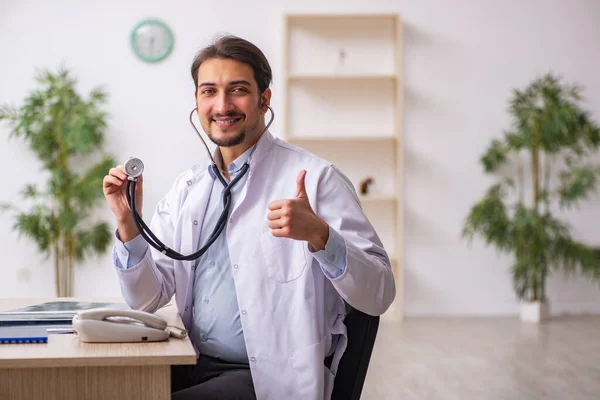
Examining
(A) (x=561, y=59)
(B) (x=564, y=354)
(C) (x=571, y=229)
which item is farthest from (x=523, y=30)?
(B) (x=564, y=354)

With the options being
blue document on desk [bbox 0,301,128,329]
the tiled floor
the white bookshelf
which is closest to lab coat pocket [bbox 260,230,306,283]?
blue document on desk [bbox 0,301,128,329]

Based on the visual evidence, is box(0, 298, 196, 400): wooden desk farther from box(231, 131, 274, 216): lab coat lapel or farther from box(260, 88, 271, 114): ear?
box(260, 88, 271, 114): ear

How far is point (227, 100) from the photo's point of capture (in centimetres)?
192

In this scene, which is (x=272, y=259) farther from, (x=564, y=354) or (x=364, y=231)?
(x=564, y=354)

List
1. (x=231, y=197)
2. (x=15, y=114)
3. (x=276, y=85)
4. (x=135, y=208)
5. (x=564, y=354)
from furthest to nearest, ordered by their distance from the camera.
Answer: (x=276, y=85)
(x=15, y=114)
(x=564, y=354)
(x=231, y=197)
(x=135, y=208)

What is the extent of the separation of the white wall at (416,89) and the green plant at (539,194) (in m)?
0.24

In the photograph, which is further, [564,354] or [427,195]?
[427,195]

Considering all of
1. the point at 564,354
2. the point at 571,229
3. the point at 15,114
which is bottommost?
the point at 564,354

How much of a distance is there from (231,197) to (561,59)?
5.07 metres

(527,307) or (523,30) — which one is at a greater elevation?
(523,30)

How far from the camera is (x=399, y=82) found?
608cm

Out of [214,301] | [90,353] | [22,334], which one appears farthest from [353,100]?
[90,353]

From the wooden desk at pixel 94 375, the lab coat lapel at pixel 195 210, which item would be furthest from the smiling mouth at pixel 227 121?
the wooden desk at pixel 94 375

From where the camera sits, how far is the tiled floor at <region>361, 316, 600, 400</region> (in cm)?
375
